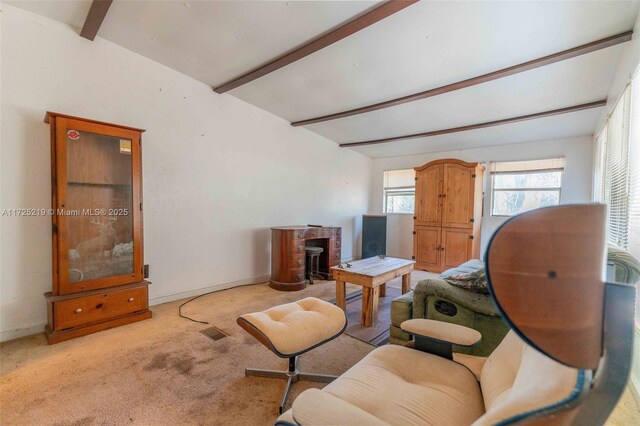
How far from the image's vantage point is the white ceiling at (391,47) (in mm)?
2164

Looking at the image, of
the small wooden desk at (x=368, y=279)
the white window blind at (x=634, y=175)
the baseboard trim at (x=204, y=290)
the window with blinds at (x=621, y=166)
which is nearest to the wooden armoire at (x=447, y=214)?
the window with blinds at (x=621, y=166)

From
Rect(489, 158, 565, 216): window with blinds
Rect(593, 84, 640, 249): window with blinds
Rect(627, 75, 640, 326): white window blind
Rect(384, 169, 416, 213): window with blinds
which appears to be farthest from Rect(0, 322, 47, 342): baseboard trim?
Rect(489, 158, 565, 216): window with blinds

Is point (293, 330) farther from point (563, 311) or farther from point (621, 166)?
point (621, 166)

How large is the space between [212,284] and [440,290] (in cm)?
300

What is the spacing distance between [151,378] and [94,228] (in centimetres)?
160

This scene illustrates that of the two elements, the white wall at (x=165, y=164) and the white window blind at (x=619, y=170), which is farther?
the white wall at (x=165, y=164)

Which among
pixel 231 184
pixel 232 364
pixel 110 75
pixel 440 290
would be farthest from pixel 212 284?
pixel 440 290

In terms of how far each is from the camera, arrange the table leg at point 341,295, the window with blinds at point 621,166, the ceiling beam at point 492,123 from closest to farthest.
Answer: the window with blinds at point 621,166 → the table leg at point 341,295 → the ceiling beam at point 492,123

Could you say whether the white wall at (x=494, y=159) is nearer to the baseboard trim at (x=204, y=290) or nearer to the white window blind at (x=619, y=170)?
the white window blind at (x=619, y=170)

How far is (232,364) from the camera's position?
1997 millimetres

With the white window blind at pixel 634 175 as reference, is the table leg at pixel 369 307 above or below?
below

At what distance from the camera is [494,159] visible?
5.12 m

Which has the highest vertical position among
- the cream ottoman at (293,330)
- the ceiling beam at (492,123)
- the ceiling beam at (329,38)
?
the ceiling beam at (329,38)

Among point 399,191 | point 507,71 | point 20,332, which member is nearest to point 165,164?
point 20,332
